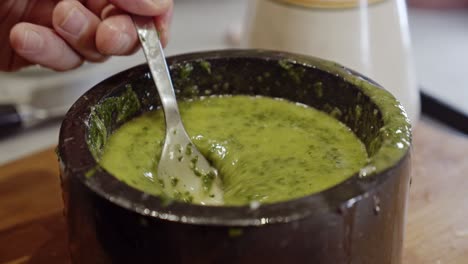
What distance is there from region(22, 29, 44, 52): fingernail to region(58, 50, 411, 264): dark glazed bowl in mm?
150

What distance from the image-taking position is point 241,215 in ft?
Answer: 1.86

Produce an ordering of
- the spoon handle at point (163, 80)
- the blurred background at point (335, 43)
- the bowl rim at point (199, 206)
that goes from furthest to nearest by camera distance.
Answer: the blurred background at point (335, 43) → the spoon handle at point (163, 80) → the bowl rim at point (199, 206)

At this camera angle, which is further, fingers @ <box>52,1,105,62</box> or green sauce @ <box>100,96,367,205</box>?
fingers @ <box>52,1,105,62</box>

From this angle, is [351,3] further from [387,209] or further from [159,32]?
[387,209]

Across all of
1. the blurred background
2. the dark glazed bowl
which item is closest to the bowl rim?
the dark glazed bowl

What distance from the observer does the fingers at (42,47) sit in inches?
33.9

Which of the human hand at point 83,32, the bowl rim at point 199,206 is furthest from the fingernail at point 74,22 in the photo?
the bowl rim at point 199,206

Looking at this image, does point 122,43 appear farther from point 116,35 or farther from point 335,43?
point 335,43

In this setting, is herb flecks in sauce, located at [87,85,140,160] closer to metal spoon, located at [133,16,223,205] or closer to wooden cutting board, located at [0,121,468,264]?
metal spoon, located at [133,16,223,205]

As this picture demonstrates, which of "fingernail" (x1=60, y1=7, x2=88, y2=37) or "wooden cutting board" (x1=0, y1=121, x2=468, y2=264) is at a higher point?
"fingernail" (x1=60, y1=7, x2=88, y2=37)

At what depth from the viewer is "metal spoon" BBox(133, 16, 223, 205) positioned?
76 cm

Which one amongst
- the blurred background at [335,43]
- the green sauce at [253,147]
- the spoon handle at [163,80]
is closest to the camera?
the green sauce at [253,147]

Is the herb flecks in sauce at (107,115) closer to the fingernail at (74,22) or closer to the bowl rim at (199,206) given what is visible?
the bowl rim at (199,206)

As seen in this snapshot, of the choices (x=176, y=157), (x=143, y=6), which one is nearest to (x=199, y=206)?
(x=176, y=157)
